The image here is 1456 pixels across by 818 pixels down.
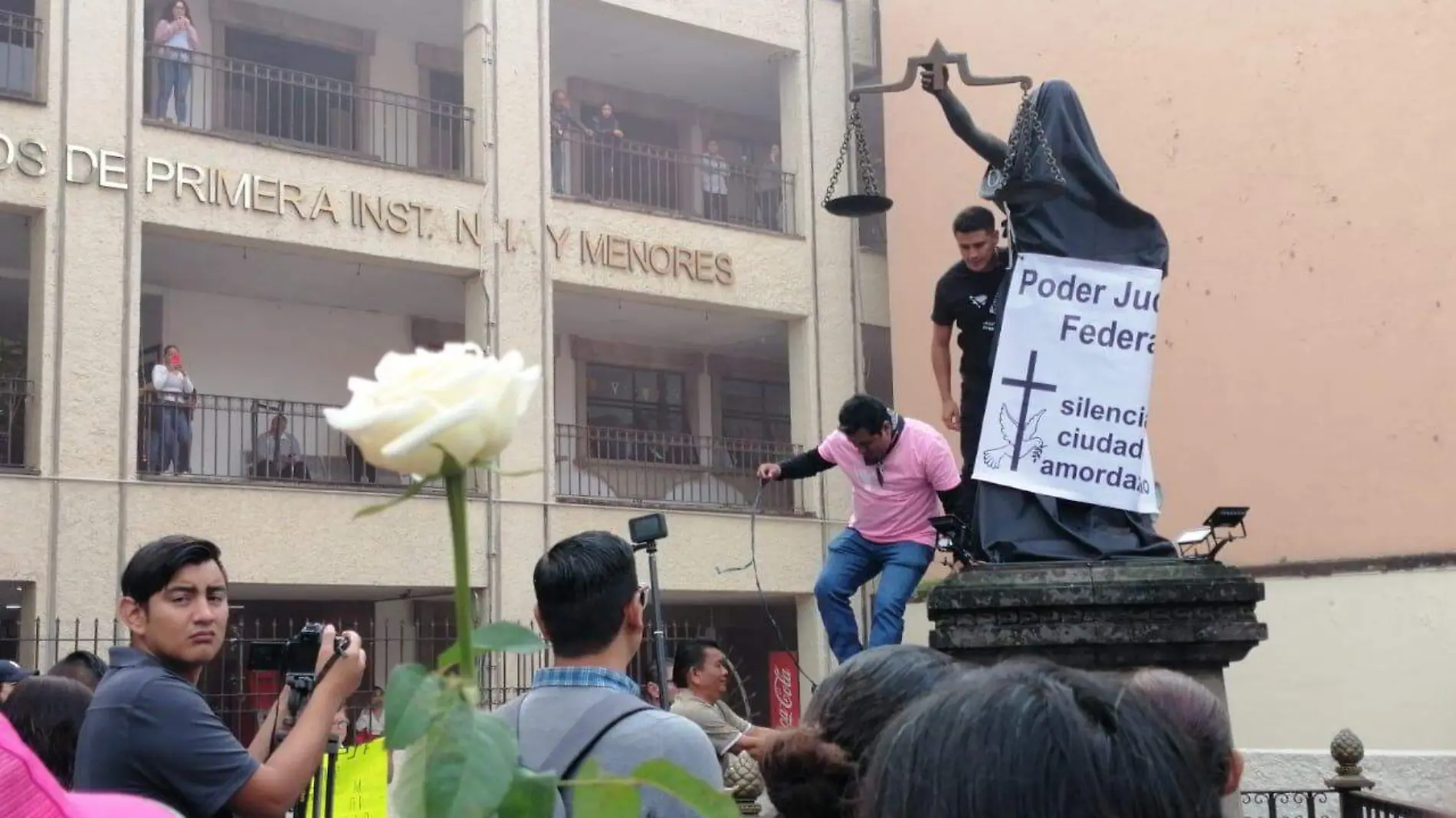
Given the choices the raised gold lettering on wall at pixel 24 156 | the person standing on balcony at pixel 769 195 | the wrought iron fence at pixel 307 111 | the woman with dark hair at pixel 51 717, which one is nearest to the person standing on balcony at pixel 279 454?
the wrought iron fence at pixel 307 111

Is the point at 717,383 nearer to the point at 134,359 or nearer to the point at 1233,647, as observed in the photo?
the point at 134,359

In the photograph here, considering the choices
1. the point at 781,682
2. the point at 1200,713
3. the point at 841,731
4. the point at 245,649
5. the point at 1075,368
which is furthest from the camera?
the point at 781,682

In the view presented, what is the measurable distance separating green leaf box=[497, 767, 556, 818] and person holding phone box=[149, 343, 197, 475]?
16784 mm

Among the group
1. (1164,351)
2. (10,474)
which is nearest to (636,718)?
(10,474)

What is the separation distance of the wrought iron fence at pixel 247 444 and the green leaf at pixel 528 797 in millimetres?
15997

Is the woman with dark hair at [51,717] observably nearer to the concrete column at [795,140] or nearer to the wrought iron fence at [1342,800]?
the wrought iron fence at [1342,800]

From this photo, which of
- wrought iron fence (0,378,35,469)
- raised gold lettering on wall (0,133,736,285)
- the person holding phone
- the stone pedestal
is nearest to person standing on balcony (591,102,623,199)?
raised gold lettering on wall (0,133,736,285)

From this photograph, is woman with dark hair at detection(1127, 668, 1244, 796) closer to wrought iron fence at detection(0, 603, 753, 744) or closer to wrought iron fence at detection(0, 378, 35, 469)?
wrought iron fence at detection(0, 603, 753, 744)

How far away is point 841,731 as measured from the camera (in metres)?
2.93

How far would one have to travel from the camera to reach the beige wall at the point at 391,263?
1642cm

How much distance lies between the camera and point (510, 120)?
19.6m

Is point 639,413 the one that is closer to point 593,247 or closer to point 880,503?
point 593,247

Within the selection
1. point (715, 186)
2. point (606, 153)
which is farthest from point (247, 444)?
point (715, 186)

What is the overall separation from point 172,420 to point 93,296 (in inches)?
72.3
